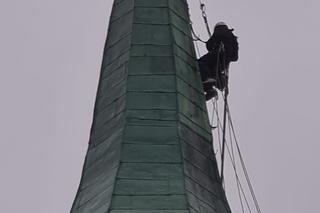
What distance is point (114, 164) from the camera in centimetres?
2539

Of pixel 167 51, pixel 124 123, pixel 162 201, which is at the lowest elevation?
pixel 162 201

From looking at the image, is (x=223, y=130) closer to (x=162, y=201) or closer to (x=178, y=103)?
(x=178, y=103)

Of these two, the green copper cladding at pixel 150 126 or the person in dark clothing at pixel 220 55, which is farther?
the person in dark clothing at pixel 220 55

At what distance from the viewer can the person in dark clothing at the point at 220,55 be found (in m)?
29.0

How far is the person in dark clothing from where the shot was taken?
2900cm

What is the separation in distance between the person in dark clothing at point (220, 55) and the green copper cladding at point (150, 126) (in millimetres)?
471

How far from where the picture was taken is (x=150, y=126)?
26.1m

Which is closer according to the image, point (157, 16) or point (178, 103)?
point (178, 103)

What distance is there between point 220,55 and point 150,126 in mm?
3665

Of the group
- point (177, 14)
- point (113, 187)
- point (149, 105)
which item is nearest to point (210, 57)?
point (177, 14)

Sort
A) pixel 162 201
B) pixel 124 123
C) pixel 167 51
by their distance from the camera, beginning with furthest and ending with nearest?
pixel 167 51 < pixel 124 123 < pixel 162 201

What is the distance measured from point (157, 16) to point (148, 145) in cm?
377

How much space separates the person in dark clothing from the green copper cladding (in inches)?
18.6

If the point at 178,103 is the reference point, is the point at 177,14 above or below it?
above
